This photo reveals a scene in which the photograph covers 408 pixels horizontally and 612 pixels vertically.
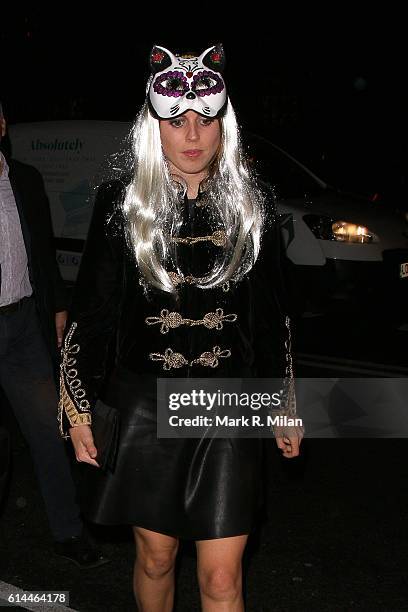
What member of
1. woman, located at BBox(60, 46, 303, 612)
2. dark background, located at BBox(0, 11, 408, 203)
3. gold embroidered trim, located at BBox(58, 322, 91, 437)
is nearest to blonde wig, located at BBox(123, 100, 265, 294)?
woman, located at BBox(60, 46, 303, 612)

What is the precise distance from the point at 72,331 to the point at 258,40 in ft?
56.8

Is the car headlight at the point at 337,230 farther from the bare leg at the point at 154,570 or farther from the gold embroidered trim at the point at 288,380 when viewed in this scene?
the bare leg at the point at 154,570

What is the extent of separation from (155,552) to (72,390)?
1.94 ft

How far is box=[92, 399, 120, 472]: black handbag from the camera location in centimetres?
333

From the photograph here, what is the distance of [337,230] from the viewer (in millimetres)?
9727

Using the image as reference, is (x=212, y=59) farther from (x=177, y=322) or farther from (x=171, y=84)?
(x=177, y=322)

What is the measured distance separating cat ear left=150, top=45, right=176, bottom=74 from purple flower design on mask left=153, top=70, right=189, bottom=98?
1.2 inches

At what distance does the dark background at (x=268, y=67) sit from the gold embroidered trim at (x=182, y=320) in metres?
15.9

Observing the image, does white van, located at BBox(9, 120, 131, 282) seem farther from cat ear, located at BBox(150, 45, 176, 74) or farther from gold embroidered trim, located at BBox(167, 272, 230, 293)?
gold embroidered trim, located at BBox(167, 272, 230, 293)

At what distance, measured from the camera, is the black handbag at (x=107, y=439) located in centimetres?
333

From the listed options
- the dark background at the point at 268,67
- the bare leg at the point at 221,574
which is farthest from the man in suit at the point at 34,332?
the dark background at the point at 268,67

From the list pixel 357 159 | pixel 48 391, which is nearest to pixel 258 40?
pixel 357 159

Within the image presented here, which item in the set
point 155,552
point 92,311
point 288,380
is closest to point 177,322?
point 92,311

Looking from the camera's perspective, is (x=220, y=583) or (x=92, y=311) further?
(x=92, y=311)
